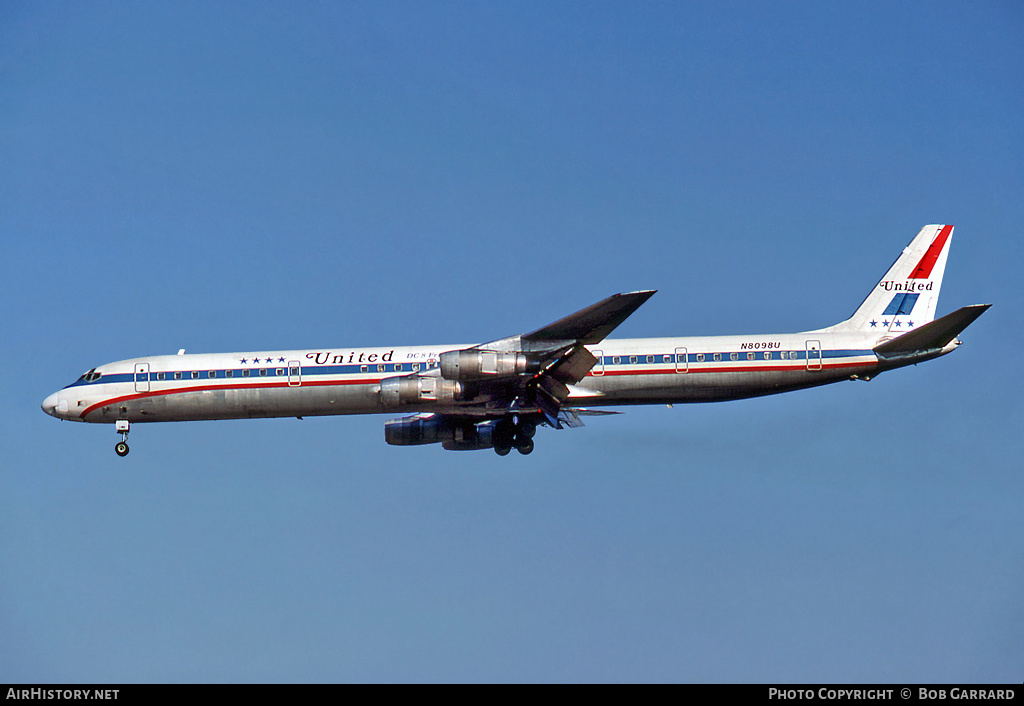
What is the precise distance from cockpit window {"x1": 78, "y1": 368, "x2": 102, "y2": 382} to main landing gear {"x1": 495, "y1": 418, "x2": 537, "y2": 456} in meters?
15.6

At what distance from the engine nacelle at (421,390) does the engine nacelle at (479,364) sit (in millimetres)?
1093

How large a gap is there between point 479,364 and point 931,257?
62.4 ft

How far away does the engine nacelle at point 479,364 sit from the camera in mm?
35688

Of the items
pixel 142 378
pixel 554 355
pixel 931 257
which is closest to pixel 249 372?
pixel 142 378

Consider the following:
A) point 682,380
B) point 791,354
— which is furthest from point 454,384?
point 791,354

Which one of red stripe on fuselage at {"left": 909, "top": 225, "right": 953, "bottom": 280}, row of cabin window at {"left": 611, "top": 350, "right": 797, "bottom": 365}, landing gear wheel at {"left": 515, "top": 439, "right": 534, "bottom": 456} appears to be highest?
red stripe on fuselage at {"left": 909, "top": 225, "right": 953, "bottom": 280}

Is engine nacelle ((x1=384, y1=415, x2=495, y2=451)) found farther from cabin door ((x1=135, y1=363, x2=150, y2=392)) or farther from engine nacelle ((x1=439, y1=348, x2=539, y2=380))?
cabin door ((x1=135, y1=363, x2=150, y2=392))

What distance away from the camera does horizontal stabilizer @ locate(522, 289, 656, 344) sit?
1321 inches

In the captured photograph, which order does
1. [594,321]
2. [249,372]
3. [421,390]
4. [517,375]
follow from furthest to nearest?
[249,372] < [421,390] < [517,375] < [594,321]

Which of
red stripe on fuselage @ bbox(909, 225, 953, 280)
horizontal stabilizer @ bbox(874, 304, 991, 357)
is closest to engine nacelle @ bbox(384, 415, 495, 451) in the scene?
horizontal stabilizer @ bbox(874, 304, 991, 357)

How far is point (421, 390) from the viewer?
121 feet

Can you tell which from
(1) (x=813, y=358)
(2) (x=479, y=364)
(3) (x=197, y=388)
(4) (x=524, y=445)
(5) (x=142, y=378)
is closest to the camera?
(2) (x=479, y=364)

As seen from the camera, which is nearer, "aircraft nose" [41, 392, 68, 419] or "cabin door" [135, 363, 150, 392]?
"cabin door" [135, 363, 150, 392]

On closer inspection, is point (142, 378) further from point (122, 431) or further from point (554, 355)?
point (554, 355)
